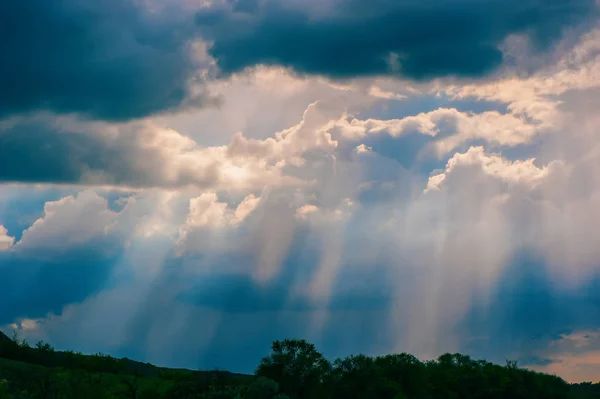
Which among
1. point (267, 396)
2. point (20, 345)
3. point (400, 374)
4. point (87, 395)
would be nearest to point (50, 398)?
point (87, 395)

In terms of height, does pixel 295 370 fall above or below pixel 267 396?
above

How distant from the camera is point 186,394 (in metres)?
137

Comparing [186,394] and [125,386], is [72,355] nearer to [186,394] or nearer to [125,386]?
[125,386]

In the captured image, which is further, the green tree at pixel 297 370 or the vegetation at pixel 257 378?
the green tree at pixel 297 370

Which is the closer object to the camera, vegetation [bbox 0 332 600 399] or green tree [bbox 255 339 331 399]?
vegetation [bbox 0 332 600 399]

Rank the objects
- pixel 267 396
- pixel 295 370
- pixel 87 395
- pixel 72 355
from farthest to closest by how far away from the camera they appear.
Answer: pixel 72 355
pixel 295 370
pixel 267 396
pixel 87 395

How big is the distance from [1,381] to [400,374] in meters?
106

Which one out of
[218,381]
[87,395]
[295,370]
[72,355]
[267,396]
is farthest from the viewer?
[72,355]

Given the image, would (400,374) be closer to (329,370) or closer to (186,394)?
(329,370)

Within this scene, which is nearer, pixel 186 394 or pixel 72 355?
pixel 186 394

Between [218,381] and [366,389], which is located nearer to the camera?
[218,381]

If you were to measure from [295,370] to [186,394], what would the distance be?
44173 mm

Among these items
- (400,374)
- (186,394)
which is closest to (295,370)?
(400,374)

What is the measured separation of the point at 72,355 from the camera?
633 feet
